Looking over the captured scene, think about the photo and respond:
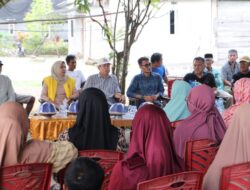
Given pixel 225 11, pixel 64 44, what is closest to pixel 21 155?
pixel 225 11

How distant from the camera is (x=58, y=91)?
6688 mm

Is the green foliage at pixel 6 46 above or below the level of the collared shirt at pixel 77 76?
above

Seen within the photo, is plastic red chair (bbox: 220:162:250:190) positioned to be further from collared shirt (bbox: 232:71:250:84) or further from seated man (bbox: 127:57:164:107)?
collared shirt (bbox: 232:71:250:84)

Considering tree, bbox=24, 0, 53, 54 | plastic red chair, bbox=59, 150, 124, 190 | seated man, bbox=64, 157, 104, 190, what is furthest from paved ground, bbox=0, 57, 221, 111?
seated man, bbox=64, 157, 104, 190

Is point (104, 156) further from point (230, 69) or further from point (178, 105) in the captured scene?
point (230, 69)

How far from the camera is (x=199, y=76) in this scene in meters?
7.23

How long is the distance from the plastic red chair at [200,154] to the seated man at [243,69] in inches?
189

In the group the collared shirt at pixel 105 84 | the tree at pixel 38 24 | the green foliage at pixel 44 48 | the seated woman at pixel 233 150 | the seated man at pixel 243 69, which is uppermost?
the tree at pixel 38 24

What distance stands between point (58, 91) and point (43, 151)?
3730 millimetres

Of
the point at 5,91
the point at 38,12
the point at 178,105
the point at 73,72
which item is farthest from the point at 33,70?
the point at 178,105

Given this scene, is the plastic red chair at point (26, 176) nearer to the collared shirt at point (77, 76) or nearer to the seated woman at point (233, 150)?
the seated woman at point (233, 150)

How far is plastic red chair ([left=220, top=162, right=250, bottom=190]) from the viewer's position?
9.07 ft

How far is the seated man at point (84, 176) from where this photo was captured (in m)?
1.97

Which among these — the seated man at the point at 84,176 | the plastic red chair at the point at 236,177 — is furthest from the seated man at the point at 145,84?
the seated man at the point at 84,176
